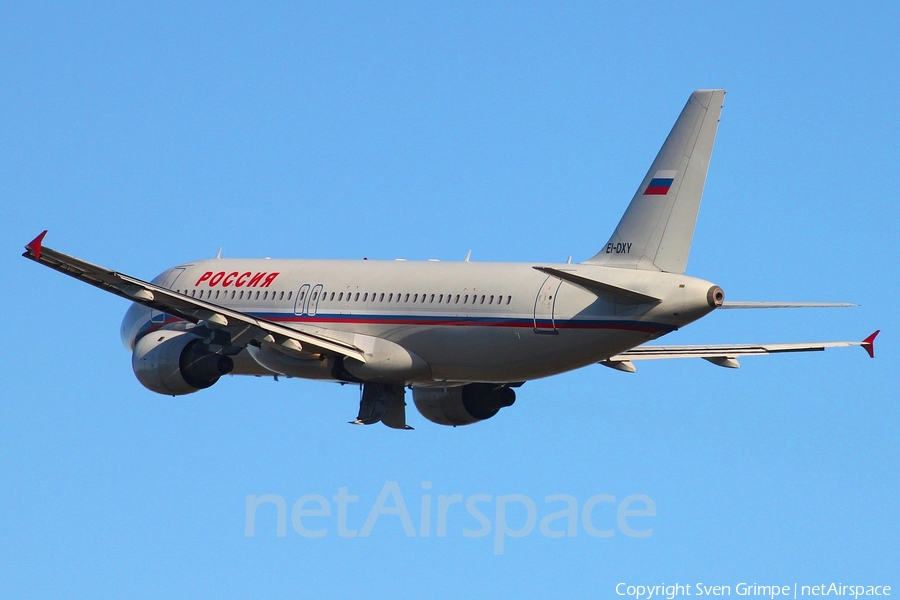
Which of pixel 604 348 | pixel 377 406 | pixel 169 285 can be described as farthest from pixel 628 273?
pixel 169 285

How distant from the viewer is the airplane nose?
48875 mm

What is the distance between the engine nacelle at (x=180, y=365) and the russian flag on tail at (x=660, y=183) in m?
14.0

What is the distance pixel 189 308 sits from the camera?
51.8 meters

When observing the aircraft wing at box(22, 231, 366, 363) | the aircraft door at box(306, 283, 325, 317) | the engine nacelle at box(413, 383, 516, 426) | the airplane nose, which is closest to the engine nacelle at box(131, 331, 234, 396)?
the aircraft wing at box(22, 231, 366, 363)

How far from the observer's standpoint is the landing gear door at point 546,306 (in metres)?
52.2

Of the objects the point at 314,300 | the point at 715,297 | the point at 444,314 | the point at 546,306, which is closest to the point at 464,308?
the point at 444,314

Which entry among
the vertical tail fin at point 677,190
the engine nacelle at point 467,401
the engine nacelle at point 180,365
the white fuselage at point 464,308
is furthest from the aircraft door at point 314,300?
the vertical tail fin at point 677,190

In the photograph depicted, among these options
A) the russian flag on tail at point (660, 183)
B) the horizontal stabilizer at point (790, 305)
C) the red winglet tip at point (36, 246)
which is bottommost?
the red winglet tip at point (36, 246)

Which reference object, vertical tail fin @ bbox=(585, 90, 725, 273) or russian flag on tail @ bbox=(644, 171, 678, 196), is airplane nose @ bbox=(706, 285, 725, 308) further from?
russian flag on tail @ bbox=(644, 171, 678, 196)

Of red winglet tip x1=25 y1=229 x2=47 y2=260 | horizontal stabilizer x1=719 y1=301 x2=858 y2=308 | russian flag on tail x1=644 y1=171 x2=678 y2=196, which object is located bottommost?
red winglet tip x1=25 y1=229 x2=47 y2=260

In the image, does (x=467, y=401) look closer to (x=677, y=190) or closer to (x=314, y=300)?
(x=314, y=300)

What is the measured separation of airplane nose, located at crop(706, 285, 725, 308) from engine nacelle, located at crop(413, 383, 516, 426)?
12568mm

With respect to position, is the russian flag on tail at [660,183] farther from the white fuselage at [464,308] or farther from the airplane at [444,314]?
the white fuselage at [464,308]

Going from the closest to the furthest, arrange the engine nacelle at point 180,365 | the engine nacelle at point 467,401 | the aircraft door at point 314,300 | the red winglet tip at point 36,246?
1. the red winglet tip at point 36,246
2. the engine nacelle at point 180,365
3. the aircraft door at point 314,300
4. the engine nacelle at point 467,401
